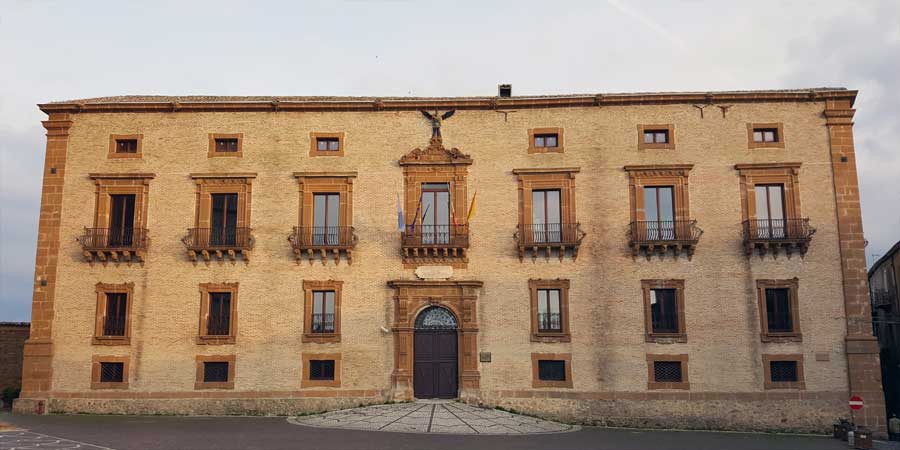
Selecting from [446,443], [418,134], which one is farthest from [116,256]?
[446,443]

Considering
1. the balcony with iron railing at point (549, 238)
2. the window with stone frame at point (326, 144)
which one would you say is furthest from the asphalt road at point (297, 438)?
the window with stone frame at point (326, 144)

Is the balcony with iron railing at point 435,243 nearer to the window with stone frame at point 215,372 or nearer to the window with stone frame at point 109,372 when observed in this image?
the window with stone frame at point 215,372

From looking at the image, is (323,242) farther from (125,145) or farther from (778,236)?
(778,236)

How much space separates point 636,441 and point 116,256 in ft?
71.5

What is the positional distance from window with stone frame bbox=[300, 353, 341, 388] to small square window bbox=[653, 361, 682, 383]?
12707 mm

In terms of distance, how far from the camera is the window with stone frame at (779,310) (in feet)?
97.2

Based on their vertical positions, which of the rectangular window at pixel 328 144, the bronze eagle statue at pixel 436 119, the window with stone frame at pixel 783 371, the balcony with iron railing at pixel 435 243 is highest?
the bronze eagle statue at pixel 436 119

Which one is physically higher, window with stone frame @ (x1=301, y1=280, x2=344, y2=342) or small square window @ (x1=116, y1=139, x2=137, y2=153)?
small square window @ (x1=116, y1=139, x2=137, y2=153)

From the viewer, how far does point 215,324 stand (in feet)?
101

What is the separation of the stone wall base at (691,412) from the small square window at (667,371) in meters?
0.84

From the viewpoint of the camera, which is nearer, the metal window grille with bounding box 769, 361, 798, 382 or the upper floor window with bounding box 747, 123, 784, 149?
the metal window grille with bounding box 769, 361, 798, 382

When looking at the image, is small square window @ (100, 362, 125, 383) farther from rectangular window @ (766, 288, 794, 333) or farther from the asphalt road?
rectangular window @ (766, 288, 794, 333)

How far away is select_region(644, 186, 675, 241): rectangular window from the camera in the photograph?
3055 centimetres

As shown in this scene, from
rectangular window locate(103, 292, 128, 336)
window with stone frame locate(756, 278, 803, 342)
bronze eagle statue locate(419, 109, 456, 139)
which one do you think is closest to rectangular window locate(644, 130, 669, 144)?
window with stone frame locate(756, 278, 803, 342)
